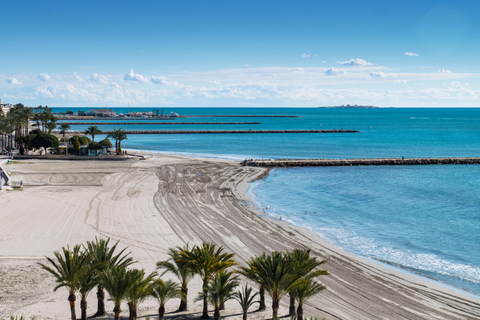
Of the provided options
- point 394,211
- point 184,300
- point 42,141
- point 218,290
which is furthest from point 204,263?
point 42,141

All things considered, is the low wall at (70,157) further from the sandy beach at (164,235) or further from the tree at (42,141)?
the sandy beach at (164,235)

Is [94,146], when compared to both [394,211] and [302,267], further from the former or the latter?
[302,267]

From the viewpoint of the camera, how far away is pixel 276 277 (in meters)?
15.9

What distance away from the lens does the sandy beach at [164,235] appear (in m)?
18.6

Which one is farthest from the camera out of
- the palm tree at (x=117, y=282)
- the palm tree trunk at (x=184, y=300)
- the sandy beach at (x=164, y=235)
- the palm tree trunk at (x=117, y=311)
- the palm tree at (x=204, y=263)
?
the sandy beach at (x=164, y=235)

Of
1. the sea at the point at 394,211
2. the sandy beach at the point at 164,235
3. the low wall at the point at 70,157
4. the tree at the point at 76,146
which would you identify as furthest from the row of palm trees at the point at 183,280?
the tree at the point at 76,146

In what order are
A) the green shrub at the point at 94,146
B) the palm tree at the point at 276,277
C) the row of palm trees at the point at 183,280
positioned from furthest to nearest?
the green shrub at the point at 94,146
the palm tree at the point at 276,277
the row of palm trees at the point at 183,280

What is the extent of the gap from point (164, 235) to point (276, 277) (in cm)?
1426

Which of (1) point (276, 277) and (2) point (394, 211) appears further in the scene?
(2) point (394, 211)

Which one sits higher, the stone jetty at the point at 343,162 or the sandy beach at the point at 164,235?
the stone jetty at the point at 343,162

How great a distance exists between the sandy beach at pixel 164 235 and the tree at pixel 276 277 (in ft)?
6.74

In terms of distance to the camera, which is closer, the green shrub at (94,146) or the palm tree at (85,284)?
the palm tree at (85,284)

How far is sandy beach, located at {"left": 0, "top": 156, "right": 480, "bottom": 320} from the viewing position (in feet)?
61.1

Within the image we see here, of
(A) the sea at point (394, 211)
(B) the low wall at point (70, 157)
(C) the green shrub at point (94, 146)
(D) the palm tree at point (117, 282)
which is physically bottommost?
(A) the sea at point (394, 211)
